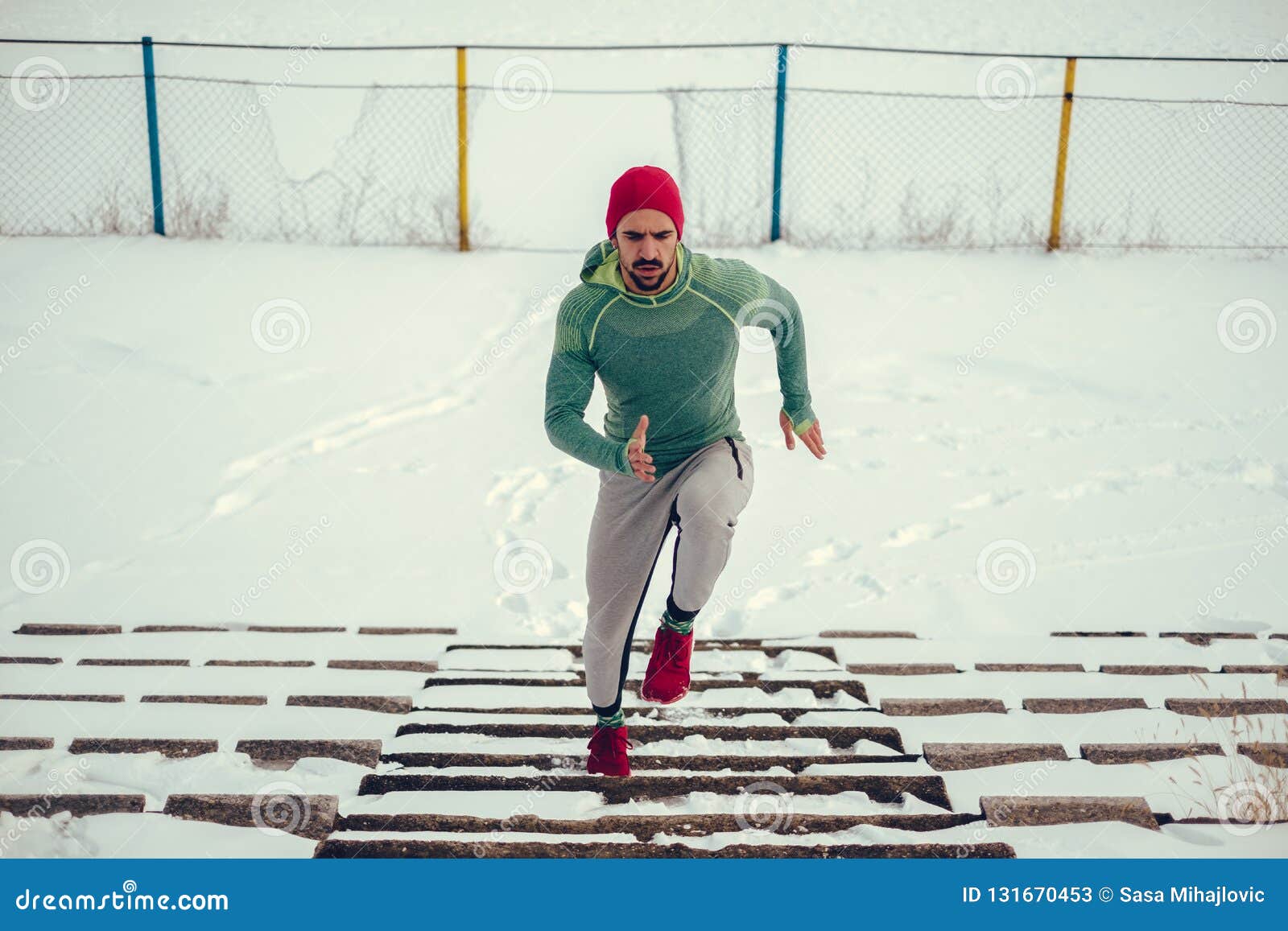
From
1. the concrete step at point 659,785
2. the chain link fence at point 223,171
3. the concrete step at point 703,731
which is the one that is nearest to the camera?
the concrete step at point 659,785

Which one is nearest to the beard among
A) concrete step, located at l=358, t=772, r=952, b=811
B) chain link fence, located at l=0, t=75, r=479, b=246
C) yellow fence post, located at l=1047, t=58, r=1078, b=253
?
concrete step, located at l=358, t=772, r=952, b=811

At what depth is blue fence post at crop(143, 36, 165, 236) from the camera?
9.81 metres

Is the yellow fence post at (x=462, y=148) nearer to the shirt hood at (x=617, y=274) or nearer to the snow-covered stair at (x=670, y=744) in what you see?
the snow-covered stair at (x=670, y=744)

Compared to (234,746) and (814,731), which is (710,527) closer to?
(814,731)

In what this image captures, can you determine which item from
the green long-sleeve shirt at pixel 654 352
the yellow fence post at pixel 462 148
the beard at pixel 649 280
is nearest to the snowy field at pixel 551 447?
the yellow fence post at pixel 462 148

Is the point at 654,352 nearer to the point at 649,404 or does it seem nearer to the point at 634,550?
the point at 649,404

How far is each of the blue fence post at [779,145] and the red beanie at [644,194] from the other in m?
6.38

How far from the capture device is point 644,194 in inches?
138

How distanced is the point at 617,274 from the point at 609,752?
141 cm

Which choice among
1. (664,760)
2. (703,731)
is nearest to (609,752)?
(664,760)

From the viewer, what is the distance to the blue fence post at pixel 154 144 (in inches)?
386

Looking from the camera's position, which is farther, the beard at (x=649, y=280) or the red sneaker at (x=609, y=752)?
the red sneaker at (x=609, y=752)

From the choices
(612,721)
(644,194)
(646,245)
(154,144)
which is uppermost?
(644,194)

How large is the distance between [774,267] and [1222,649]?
5.35 meters
